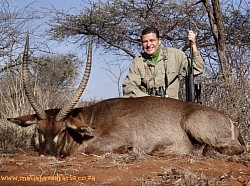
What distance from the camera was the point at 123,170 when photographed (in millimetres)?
4078

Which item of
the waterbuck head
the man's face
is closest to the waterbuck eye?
the waterbuck head

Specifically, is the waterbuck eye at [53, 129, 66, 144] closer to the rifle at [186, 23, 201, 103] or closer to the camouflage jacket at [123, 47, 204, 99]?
the camouflage jacket at [123, 47, 204, 99]

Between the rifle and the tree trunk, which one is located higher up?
the tree trunk

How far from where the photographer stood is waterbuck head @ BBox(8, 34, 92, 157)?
5020 millimetres

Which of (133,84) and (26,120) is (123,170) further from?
(133,84)

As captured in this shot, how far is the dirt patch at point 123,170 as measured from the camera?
3.60 meters

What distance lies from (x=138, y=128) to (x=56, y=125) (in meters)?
0.97

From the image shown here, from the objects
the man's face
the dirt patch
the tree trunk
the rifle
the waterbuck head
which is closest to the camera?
the dirt patch

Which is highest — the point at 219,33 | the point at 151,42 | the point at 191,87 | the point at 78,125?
the point at 219,33

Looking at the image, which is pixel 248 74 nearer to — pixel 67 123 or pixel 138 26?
pixel 67 123

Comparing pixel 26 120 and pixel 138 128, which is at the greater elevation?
pixel 26 120

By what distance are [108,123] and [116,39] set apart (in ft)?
26.5

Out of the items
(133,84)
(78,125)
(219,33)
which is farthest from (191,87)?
(219,33)

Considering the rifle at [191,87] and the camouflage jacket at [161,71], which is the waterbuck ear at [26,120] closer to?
the camouflage jacket at [161,71]
